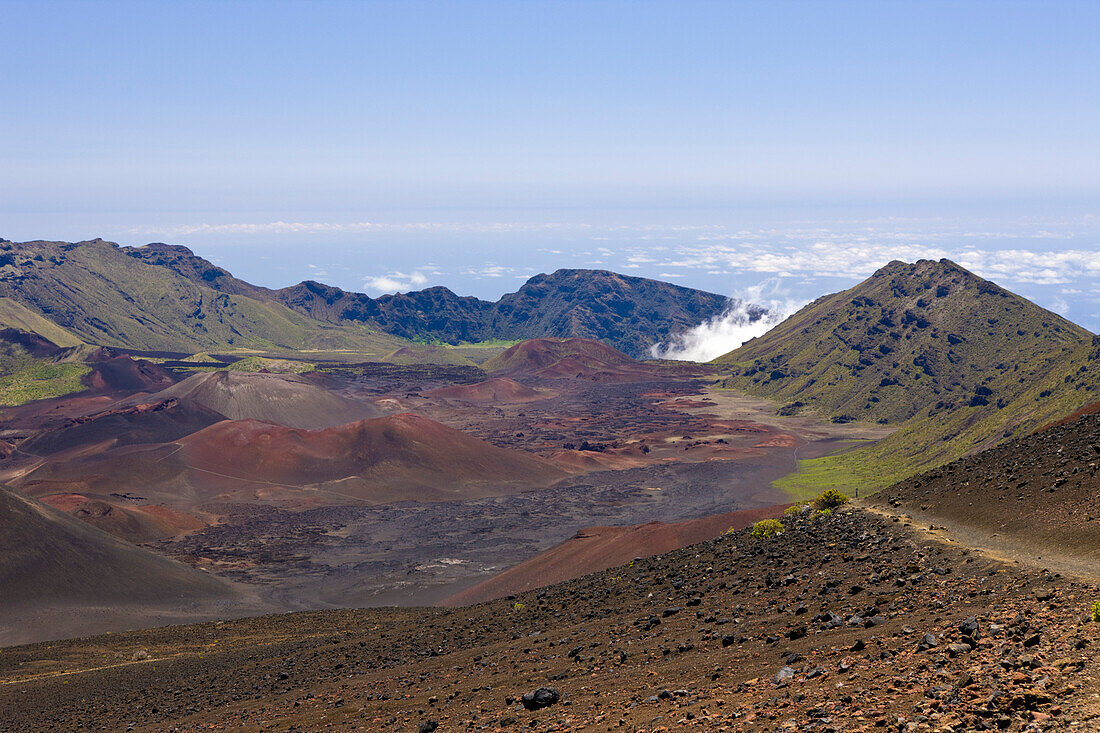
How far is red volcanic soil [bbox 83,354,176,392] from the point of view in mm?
177250

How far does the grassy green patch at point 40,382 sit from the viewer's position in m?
168

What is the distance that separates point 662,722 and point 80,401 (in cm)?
17853

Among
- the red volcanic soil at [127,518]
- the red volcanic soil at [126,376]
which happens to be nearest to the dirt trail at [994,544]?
the red volcanic soil at [127,518]

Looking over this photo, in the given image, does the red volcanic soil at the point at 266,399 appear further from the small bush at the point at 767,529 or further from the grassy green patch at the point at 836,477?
the small bush at the point at 767,529

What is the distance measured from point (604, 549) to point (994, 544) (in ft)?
98.4

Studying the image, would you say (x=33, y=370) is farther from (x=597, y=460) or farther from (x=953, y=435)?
Answer: (x=953, y=435)

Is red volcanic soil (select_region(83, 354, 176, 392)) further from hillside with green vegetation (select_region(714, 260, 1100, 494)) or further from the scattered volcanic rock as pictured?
the scattered volcanic rock

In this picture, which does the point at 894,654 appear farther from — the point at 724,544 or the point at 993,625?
the point at 724,544

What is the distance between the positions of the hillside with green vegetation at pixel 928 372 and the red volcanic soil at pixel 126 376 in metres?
132

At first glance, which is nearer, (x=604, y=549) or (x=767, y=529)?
(x=767, y=529)

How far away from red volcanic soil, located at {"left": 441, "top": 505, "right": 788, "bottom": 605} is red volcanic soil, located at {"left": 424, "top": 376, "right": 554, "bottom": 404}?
125m

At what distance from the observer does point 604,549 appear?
4925cm

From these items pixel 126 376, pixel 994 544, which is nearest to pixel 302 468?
pixel 126 376

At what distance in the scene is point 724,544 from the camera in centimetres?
2992
